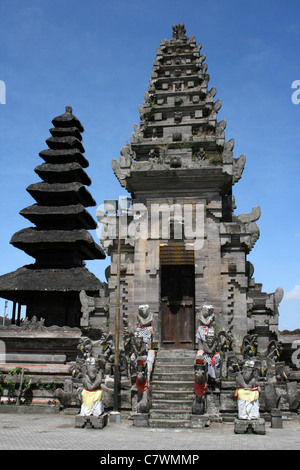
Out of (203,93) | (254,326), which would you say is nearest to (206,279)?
(254,326)

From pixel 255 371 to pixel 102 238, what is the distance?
8339 millimetres

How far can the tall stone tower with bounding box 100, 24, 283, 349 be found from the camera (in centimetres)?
1742

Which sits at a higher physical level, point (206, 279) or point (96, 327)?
point (206, 279)

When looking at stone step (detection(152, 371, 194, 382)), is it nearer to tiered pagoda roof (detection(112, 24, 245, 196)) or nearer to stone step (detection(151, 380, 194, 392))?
stone step (detection(151, 380, 194, 392))

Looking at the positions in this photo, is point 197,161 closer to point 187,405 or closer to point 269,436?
point 187,405

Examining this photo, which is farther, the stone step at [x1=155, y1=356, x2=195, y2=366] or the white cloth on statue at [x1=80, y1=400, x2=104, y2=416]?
the stone step at [x1=155, y1=356, x2=195, y2=366]

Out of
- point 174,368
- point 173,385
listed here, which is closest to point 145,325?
point 174,368

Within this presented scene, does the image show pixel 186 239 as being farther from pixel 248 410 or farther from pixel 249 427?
pixel 249 427

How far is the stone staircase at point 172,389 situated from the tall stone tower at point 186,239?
152 centimetres

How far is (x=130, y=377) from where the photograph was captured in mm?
15281

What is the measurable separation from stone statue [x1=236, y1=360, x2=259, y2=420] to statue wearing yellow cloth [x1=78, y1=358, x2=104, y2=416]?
13.3 feet

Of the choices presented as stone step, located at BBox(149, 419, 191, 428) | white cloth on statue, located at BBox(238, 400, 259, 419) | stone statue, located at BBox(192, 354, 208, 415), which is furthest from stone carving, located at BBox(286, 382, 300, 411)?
stone step, located at BBox(149, 419, 191, 428)

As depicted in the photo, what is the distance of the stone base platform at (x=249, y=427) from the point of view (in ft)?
40.2

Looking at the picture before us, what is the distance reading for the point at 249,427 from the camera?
12.3 m
